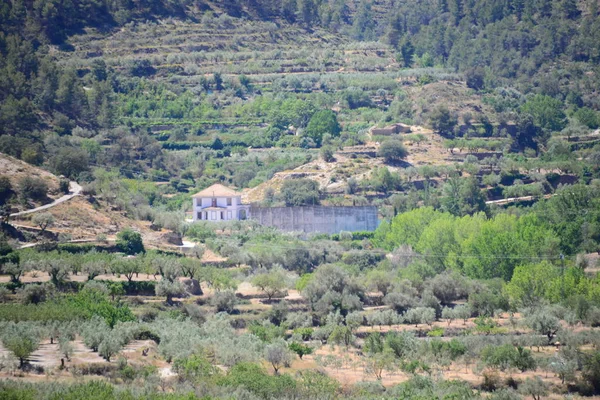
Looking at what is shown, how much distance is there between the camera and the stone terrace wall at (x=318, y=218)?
87.8 metres

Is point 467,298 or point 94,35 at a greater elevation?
point 94,35

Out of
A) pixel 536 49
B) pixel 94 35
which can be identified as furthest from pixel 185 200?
pixel 536 49

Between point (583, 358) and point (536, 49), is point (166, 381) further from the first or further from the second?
point (536, 49)

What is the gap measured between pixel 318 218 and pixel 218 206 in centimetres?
611

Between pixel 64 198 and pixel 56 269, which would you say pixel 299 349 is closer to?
pixel 56 269

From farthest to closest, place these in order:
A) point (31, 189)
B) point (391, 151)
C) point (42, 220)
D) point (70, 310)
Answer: point (391, 151) < point (31, 189) < point (42, 220) < point (70, 310)

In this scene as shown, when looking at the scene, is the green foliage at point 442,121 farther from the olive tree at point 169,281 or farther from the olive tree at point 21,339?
the olive tree at point 21,339

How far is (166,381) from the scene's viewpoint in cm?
4775

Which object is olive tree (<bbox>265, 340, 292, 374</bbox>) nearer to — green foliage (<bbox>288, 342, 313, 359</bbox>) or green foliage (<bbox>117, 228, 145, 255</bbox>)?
green foliage (<bbox>288, 342, 313, 359</bbox>)

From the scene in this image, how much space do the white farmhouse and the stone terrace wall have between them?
1.09m

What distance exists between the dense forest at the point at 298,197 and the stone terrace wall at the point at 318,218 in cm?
148

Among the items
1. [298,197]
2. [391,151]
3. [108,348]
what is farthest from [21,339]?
[391,151]

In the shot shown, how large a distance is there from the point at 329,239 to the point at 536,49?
54.8 m

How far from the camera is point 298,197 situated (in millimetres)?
90375
